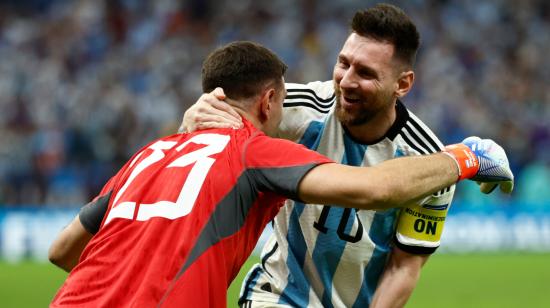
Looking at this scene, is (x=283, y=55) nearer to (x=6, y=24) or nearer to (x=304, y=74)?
(x=304, y=74)

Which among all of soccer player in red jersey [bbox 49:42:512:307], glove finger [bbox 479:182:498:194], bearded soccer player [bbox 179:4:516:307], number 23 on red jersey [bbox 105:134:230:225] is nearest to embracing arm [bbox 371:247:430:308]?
bearded soccer player [bbox 179:4:516:307]

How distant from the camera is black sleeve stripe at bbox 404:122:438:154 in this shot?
5062mm

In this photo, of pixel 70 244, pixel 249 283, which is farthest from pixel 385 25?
pixel 70 244

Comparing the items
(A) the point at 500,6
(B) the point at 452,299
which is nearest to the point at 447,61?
(A) the point at 500,6

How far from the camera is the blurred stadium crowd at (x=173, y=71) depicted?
56.0ft

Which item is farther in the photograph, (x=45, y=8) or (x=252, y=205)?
(x=45, y=8)

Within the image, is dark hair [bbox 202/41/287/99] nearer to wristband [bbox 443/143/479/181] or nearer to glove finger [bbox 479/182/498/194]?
wristband [bbox 443/143/479/181]

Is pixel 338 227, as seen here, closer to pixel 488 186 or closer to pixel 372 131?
pixel 372 131

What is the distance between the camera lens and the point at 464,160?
4395 mm

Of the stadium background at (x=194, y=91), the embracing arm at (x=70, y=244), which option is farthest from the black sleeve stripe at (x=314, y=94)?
the stadium background at (x=194, y=91)

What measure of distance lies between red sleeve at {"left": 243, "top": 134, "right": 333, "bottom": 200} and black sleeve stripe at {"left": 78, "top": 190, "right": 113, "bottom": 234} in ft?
2.33

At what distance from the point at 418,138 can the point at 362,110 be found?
0.34 metres

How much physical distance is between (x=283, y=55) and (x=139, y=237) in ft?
53.6

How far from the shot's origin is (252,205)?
13.1 ft
